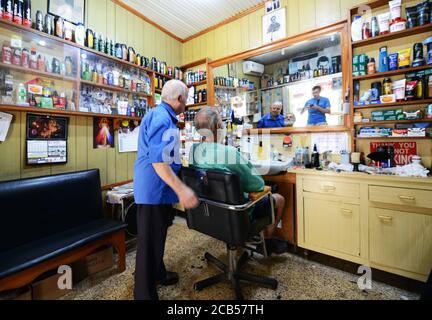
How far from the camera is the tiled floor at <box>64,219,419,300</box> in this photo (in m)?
1.51

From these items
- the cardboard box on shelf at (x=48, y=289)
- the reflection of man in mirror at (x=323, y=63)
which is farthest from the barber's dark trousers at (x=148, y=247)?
the reflection of man in mirror at (x=323, y=63)

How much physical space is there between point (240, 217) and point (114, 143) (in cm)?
191

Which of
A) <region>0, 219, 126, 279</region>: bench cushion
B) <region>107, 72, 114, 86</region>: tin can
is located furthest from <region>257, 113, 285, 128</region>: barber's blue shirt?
<region>0, 219, 126, 279</region>: bench cushion

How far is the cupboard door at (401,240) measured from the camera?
1431 millimetres

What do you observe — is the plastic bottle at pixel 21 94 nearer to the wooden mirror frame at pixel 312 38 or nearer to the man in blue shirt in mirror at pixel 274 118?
the wooden mirror frame at pixel 312 38

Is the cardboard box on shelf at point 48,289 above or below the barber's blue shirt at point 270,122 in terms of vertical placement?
below

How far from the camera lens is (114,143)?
2498mm

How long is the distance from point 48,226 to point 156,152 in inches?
48.4

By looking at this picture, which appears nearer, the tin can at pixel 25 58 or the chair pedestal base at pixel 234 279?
the chair pedestal base at pixel 234 279

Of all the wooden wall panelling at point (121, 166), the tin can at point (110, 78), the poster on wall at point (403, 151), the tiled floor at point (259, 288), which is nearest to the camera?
the tiled floor at point (259, 288)

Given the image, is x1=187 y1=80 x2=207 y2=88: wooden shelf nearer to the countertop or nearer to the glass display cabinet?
the glass display cabinet

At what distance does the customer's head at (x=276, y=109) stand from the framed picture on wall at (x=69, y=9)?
2.25 metres
